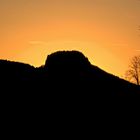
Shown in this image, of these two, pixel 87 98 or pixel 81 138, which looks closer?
pixel 81 138

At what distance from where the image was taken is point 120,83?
54.9 metres

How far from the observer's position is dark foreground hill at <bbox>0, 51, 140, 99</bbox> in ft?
146

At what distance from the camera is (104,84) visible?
167 feet

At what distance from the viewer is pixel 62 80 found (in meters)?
48.7

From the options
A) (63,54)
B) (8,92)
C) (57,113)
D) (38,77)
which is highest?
(63,54)

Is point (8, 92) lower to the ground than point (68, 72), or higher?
lower

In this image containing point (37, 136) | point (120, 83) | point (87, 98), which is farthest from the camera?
point (120, 83)

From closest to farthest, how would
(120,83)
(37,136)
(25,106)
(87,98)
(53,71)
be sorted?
(37,136), (25,106), (87,98), (53,71), (120,83)

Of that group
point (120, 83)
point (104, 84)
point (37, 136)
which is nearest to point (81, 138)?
point (37, 136)

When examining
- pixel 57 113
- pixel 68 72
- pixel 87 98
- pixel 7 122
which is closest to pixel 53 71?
pixel 68 72

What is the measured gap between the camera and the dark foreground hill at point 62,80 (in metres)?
44.4

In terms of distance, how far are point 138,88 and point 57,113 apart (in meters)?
19.7

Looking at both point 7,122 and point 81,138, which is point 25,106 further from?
point 81,138

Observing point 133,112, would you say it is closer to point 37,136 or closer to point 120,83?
point 120,83
